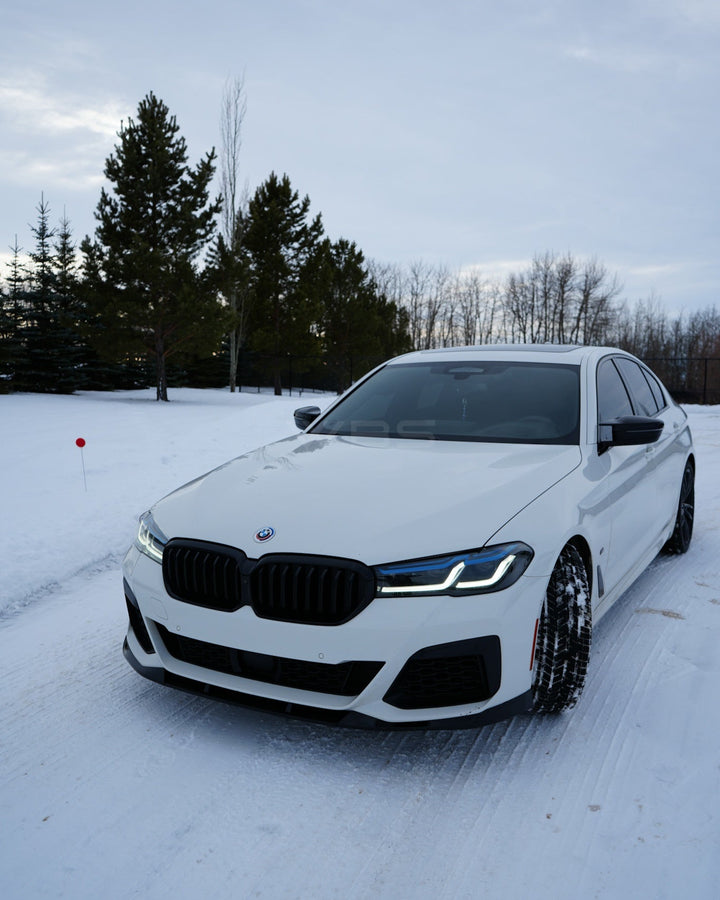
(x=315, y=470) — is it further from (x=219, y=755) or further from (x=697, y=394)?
(x=697, y=394)

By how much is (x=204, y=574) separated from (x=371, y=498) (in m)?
0.69

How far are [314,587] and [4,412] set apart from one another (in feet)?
59.4

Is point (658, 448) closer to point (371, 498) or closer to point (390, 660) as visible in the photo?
point (371, 498)

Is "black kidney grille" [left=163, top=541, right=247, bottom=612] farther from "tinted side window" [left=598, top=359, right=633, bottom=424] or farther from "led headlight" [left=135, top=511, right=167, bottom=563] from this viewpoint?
"tinted side window" [left=598, top=359, right=633, bottom=424]

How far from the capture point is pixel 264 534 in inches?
101

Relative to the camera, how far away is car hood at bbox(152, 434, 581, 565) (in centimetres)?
246

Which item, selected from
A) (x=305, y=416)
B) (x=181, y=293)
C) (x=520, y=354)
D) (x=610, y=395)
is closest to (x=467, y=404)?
(x=520, y=354)

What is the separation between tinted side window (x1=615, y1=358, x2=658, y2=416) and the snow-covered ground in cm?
134

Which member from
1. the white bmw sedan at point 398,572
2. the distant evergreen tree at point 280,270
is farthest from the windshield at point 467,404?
the distant evergreen tree at point 280,270

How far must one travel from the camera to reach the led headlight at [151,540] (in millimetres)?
2824

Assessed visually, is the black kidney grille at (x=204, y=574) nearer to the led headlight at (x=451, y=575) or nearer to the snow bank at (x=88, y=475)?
the led headlight at (x=451, y=575)

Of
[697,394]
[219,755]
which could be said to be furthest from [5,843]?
[697,394]

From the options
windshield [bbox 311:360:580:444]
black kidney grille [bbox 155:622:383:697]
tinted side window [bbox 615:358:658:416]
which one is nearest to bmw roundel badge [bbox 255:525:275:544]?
black kidney grille [bbox 155:622:383:697]

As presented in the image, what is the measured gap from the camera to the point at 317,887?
1.95m
